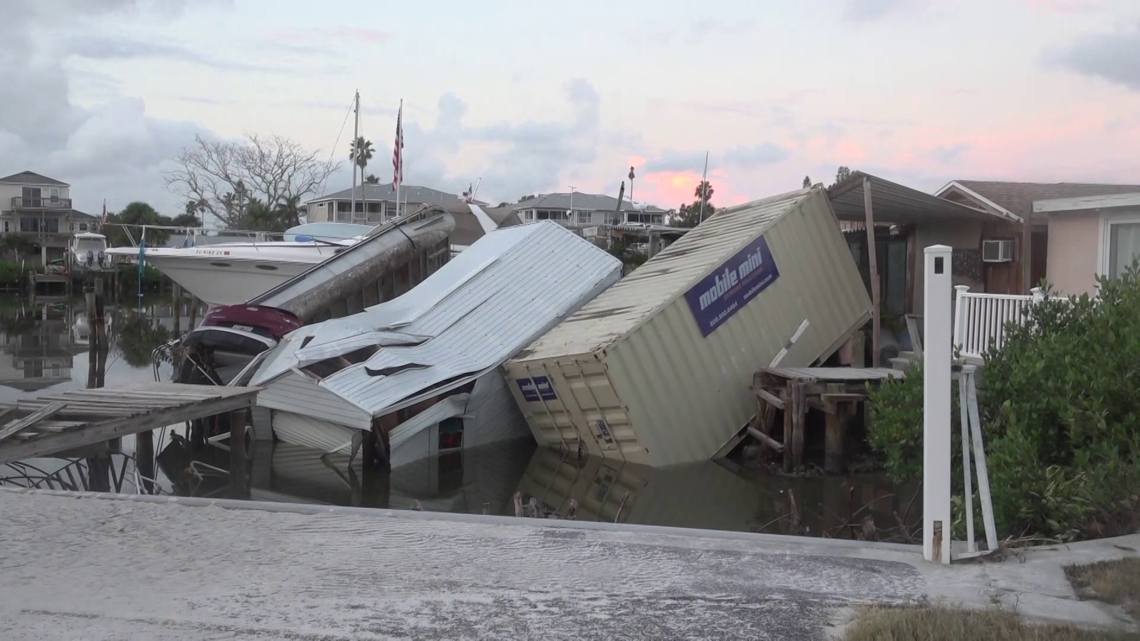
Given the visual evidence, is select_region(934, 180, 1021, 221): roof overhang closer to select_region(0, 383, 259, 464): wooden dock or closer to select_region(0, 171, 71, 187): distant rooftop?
select_region(0, 383, 259, 464): wooden dock

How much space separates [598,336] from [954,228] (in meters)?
8.71

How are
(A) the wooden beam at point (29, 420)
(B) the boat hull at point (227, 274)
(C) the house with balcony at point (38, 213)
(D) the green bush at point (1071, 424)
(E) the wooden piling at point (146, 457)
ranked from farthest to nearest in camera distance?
(C) the house with balcony at point (38, 213) → (B) the boat hull at point (227, 274) → (E) the wooden piling at point (146, 457) → (A) the wooden beam at point (29, 420) → (D) the green bush at point (1071, 424)

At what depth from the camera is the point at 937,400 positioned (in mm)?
5473

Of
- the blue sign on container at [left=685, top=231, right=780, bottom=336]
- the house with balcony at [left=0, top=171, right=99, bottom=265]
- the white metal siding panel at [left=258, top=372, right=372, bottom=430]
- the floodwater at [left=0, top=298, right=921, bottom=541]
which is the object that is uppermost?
the house with balcony at [left=0, top=171, right=99, bottom=265]

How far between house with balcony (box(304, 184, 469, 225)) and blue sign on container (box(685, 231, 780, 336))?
127 ft

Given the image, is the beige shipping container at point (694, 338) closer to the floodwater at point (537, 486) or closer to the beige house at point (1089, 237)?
the floodwater at point (537, 486)

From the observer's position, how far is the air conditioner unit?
17047 mm

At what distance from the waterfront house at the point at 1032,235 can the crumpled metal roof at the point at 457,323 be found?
6.68 meters

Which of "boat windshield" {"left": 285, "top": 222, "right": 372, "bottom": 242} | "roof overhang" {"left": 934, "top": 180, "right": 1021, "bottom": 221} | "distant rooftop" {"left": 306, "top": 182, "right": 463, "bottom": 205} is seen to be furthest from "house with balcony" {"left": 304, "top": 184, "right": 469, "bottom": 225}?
Answer: "roof overhang" {"left": 934, "top": 180, "right": 1021, "bottom": 221}

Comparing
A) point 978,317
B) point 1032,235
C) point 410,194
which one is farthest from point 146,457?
point 410,194

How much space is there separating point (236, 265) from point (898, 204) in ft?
54.6

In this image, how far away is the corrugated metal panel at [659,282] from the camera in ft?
46.6

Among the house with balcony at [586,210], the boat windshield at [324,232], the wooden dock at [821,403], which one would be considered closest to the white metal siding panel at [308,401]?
the wooden dock at [821,403]

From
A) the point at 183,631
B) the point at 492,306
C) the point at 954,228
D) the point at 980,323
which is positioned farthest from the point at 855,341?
the point at 183,631
